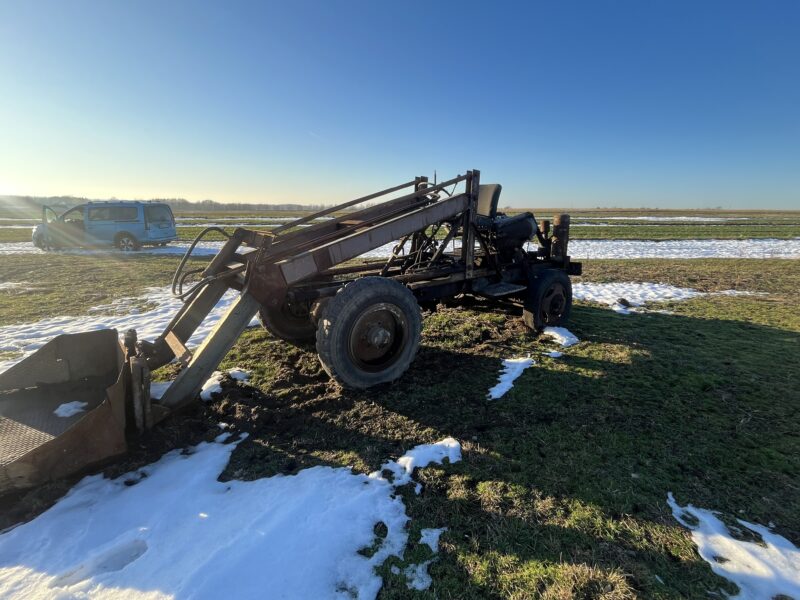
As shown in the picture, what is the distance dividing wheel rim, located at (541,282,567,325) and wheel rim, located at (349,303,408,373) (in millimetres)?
2646

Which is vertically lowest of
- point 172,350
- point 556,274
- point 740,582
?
point 740,582

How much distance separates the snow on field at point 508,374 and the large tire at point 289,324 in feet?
7.82

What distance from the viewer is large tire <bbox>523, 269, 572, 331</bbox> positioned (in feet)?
18.0

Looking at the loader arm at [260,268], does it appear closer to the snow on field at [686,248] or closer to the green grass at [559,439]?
the green grass at [559,439]

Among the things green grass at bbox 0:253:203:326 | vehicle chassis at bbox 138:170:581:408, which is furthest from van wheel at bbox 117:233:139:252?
vehicle chassis at bbox 138:170:581:408

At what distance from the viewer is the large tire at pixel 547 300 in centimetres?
550

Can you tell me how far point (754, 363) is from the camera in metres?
4.53

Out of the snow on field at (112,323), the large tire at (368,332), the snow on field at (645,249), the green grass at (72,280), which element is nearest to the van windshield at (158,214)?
the snow on field at (645,249)

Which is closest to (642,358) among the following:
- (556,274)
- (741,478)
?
(556,274)

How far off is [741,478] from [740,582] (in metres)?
0.99

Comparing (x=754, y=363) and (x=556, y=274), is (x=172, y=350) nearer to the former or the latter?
(x=556, y=274)

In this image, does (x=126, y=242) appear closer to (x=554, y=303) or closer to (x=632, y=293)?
(x=554, y=303)

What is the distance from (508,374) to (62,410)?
4018mm

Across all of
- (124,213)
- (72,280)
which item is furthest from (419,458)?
(124,213)
